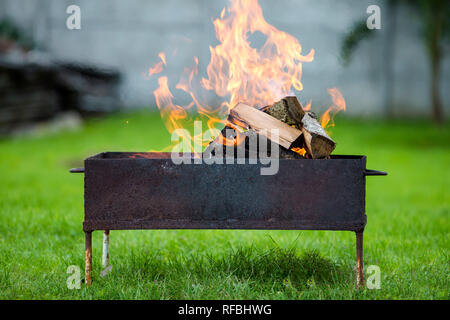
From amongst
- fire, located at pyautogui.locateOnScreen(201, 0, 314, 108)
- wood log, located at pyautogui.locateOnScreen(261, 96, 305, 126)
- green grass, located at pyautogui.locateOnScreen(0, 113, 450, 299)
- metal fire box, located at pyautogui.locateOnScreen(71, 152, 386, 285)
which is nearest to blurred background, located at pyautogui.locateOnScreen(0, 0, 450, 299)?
green grass, located at pyautogui.locateOnScreen(0, 113, 450, 299)

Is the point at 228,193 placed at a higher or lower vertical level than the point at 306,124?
lower

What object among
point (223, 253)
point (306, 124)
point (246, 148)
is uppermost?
point (306, 124)

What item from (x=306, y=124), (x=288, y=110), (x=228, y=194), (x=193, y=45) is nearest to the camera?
(x=228, y=194)

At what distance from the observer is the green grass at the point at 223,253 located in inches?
113

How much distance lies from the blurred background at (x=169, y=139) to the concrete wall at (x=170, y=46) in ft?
0.10

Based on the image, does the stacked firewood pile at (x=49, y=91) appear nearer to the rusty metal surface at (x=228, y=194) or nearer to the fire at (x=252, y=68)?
the fire at (x=252, y=68)

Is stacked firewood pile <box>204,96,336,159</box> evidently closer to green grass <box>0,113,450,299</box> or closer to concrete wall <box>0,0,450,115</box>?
green grass <box>0,113,450,299</box>

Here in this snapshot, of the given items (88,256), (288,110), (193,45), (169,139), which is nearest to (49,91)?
(169,139)

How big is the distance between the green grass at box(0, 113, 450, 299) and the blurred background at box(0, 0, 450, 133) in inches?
201

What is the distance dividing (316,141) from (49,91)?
855 centimetres

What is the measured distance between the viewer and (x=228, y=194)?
2.69m

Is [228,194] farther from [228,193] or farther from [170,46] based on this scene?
[170,46]

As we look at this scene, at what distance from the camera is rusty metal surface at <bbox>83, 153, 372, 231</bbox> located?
2674 millimetres

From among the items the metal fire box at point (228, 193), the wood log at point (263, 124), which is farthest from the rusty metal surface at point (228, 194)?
the wood log at point (263, 124)
